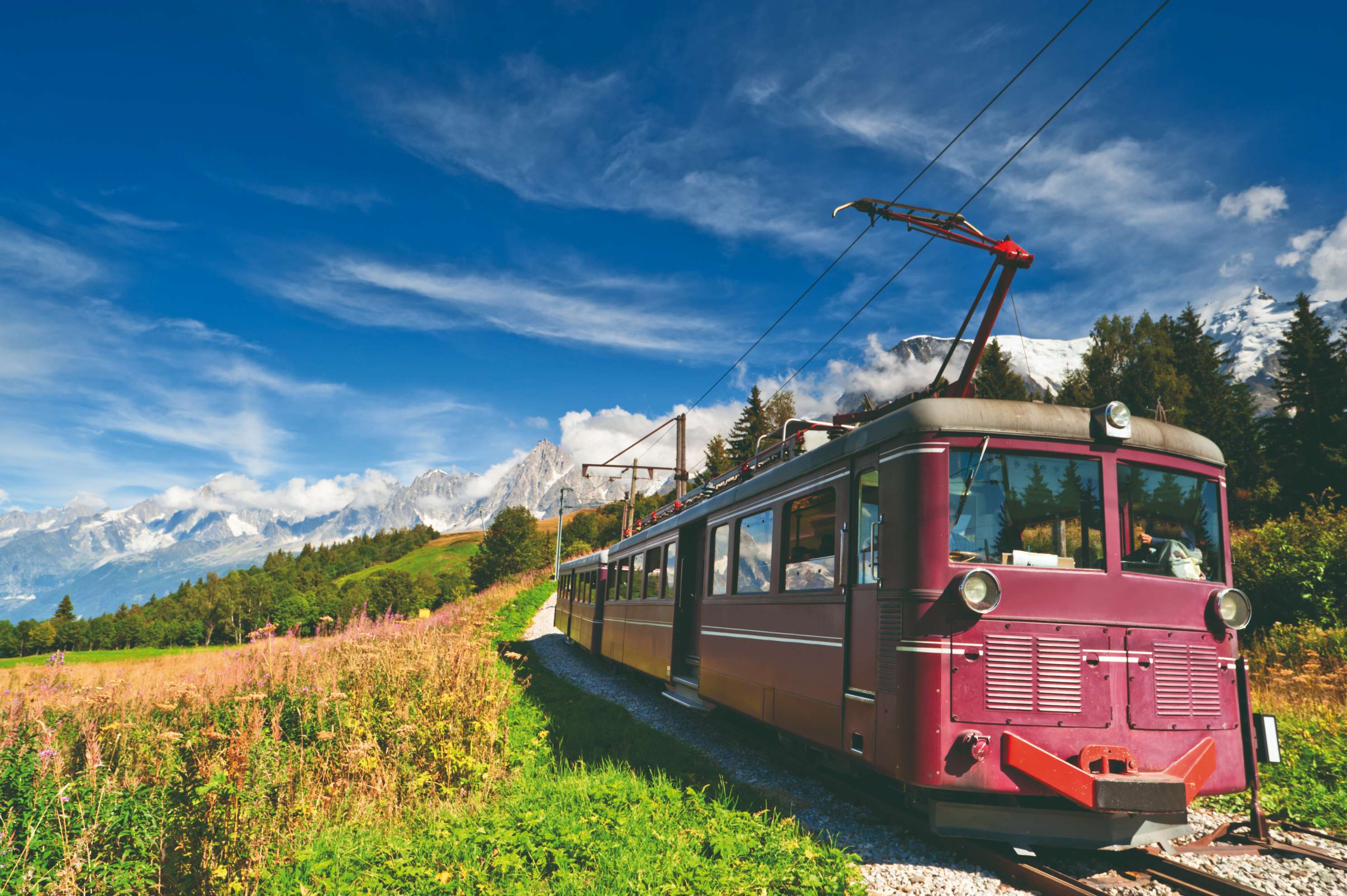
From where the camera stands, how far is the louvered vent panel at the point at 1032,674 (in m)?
5.12

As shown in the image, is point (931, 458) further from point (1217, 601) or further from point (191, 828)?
point (191, 828)

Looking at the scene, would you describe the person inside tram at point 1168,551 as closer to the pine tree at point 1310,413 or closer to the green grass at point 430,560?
the pine tree at point 1310,413

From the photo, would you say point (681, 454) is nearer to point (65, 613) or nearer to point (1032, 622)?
point (1032, 622)

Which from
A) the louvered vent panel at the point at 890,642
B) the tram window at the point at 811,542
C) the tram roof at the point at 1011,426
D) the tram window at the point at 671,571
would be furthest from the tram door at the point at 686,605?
the louvered vent panel at the point at 890,642

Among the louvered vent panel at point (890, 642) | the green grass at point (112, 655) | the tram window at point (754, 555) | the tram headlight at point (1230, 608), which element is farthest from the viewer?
the green grass at point (112, 655)

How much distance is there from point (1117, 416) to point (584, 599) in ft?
52.0

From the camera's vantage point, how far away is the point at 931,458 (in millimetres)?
5473

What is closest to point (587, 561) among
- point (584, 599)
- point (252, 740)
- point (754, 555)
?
point (584, 599)

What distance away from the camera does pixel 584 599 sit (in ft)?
65.1

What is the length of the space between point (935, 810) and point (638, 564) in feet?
30.6

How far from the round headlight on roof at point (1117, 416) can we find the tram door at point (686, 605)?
6.38 m

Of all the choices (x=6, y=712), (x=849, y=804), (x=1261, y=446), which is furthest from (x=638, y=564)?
(x=1261, y=446)

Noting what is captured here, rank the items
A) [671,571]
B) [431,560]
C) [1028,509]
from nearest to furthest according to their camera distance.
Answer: [1028,509]
[671,571]
[431,560]

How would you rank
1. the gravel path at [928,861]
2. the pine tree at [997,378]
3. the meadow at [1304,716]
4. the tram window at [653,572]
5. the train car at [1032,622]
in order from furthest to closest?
the pine tree at [997,378], the tram window at [653,572], the meadow at [1304,716], the train car at [1032,622], the gravel path at [928,861]
